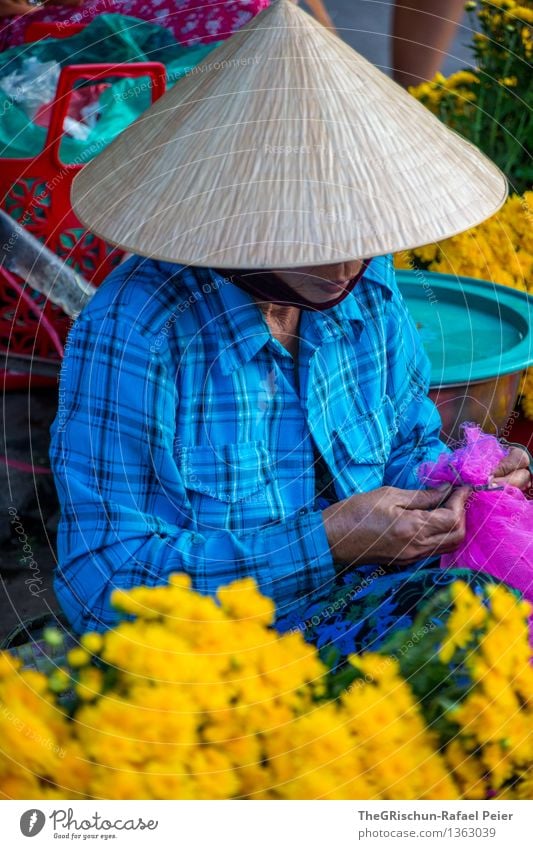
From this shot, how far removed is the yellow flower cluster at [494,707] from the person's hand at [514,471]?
549mm

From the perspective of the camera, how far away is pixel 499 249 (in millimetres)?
2418

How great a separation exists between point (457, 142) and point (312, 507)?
0.56 m

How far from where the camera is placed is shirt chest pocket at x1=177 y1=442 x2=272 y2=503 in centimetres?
132

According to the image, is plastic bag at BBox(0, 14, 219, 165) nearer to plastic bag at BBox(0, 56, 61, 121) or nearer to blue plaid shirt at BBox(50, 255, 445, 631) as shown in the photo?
plastic bag at BBox(0, 56, 61, 121)

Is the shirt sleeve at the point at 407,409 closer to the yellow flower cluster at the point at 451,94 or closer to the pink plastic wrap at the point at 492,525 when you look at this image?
the pink plastic wrap at the point at 492,525

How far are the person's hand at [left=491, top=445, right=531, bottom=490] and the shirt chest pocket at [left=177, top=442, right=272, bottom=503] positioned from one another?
0.34m

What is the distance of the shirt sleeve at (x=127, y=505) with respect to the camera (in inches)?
48.2

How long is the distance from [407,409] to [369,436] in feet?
0.41

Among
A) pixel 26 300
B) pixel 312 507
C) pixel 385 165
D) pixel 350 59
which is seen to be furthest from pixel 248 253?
pixel 26 300

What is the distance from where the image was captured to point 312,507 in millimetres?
1436

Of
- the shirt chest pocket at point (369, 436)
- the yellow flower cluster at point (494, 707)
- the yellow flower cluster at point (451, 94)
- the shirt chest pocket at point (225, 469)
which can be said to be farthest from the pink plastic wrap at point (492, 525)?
the yellow flower cluster at point (451, 94)
